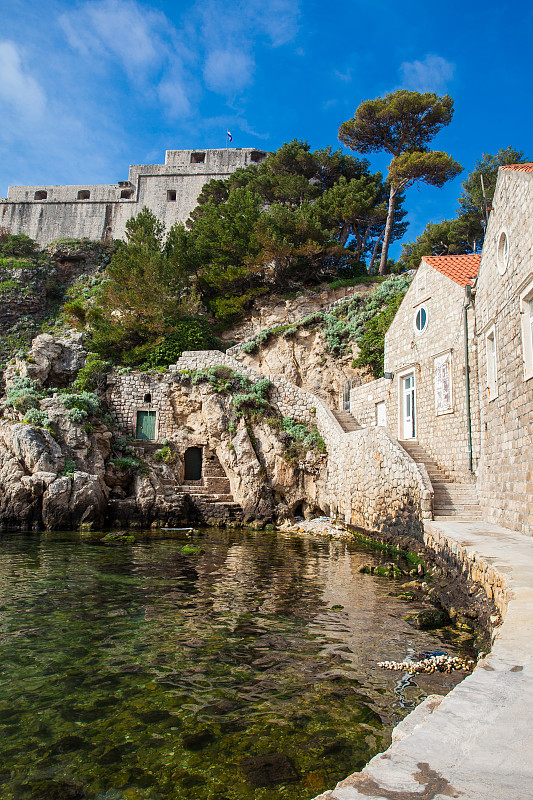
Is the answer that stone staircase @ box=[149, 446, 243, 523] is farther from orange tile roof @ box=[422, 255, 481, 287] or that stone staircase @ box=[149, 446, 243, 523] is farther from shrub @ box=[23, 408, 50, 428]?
orange tile roof @ box=[422, 255, 481, 287]

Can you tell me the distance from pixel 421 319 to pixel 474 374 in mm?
3571

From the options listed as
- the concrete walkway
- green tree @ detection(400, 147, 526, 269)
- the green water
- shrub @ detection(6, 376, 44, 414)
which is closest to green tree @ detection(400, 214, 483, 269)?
green tree @ detection(400, 147, 526, 269)

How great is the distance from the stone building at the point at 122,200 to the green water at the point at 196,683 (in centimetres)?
3965

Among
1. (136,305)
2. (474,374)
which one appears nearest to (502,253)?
(474,374)

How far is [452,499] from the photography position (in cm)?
1228

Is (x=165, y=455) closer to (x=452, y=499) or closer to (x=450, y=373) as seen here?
(x=450, y=373)

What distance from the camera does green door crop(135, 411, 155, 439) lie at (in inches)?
890

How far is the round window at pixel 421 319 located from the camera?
52.9 ft

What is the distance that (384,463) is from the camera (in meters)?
14.7

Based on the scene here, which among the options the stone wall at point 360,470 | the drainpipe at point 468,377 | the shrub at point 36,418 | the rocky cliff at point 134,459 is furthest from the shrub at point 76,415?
the drainpipe at point 468,377

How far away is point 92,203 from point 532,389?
147 ft

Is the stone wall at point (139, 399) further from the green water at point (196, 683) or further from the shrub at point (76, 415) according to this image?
the green water at point (196, 683)

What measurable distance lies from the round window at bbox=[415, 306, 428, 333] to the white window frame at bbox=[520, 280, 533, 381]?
7132 millimetres

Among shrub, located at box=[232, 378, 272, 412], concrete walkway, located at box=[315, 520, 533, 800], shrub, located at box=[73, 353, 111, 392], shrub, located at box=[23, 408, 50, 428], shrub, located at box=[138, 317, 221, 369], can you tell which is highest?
shrub, located at box=[138, 317, 221, 369]
